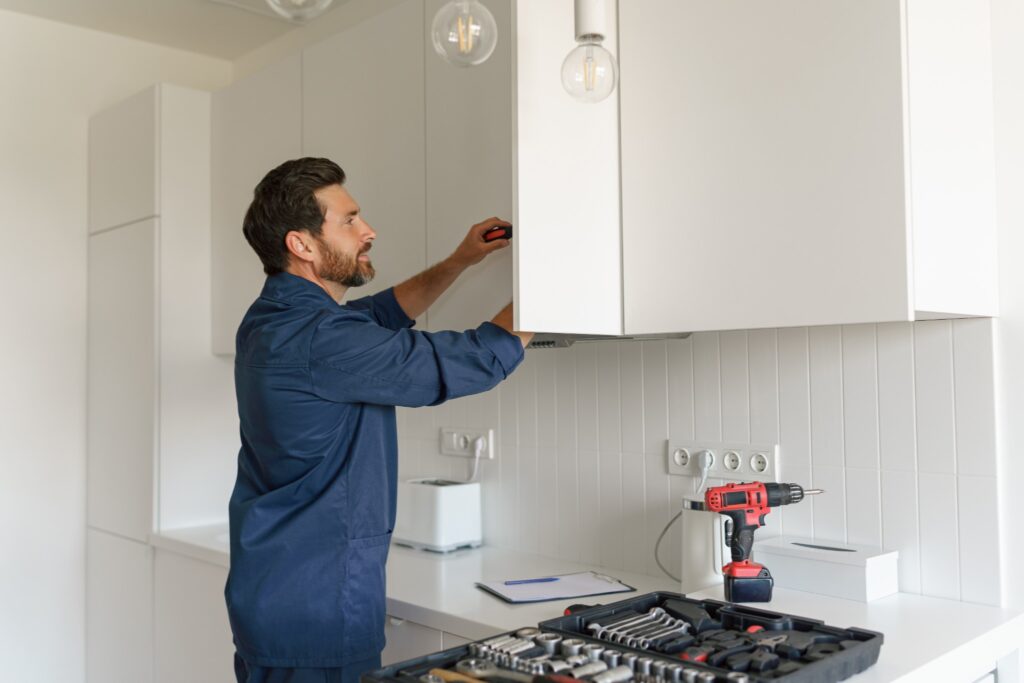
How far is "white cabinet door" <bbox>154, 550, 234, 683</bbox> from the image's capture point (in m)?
2.76

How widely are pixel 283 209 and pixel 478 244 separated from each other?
420mm

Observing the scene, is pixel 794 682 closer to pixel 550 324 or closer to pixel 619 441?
pixel 550 324

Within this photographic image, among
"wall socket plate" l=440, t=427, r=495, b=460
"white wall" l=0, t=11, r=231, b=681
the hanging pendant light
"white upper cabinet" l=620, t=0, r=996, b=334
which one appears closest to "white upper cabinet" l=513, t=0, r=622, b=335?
"white upper cabinet" l=620, t=0, r=996, b=334

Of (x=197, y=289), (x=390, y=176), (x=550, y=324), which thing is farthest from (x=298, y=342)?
(x=197, y=289)

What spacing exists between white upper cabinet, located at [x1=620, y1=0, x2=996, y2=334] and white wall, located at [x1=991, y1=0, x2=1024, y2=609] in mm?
24

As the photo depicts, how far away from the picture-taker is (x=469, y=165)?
224 cm

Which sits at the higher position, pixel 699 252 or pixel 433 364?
pixel 699 252

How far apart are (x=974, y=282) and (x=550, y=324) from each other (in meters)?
0.82

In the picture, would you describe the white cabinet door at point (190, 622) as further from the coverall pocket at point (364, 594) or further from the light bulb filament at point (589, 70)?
the light bulb filament at point (589, 70)

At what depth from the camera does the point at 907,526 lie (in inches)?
75.3

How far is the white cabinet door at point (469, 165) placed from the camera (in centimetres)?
215

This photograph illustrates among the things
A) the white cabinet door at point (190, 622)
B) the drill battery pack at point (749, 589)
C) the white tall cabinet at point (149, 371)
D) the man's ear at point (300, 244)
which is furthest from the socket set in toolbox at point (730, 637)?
the white tall cabinet at point (149, 371)

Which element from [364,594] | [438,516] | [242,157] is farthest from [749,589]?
[242,157]

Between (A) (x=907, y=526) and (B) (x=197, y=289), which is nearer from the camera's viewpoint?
(A) (x=907, y=526)
